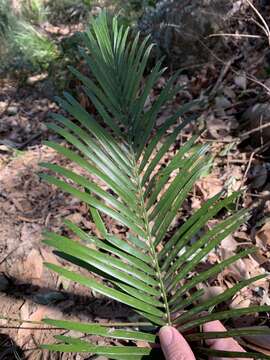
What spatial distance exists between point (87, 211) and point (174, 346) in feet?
4.29

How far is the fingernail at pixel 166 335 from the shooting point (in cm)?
81

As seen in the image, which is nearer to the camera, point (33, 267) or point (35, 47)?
point (33, 267)

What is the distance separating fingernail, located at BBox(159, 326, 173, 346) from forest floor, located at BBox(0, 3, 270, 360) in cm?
61

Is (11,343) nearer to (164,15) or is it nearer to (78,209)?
(78,209)

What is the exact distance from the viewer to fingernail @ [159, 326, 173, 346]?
2.67 ft

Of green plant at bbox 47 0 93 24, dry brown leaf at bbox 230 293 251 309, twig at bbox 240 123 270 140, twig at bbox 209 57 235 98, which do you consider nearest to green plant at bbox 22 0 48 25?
green plant at bbox 47 0 93 24

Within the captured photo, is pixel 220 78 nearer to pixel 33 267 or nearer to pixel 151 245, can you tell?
pixel 33 267

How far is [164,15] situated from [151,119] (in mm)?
2342

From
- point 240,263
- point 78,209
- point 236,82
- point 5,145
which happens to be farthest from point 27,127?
point 240,263

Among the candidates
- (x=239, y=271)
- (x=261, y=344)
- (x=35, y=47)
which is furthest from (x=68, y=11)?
(x=261, y=344)

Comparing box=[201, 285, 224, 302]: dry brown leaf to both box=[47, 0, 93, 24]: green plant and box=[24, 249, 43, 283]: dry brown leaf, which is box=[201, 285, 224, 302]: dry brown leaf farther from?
box=[47, 0, 93, 24]: green plant

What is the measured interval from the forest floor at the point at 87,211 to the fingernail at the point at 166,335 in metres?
0.61

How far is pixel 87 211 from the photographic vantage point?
2037mm

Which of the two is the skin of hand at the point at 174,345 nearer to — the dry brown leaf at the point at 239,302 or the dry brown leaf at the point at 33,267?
the dry brown leaf at the point at 239,302
